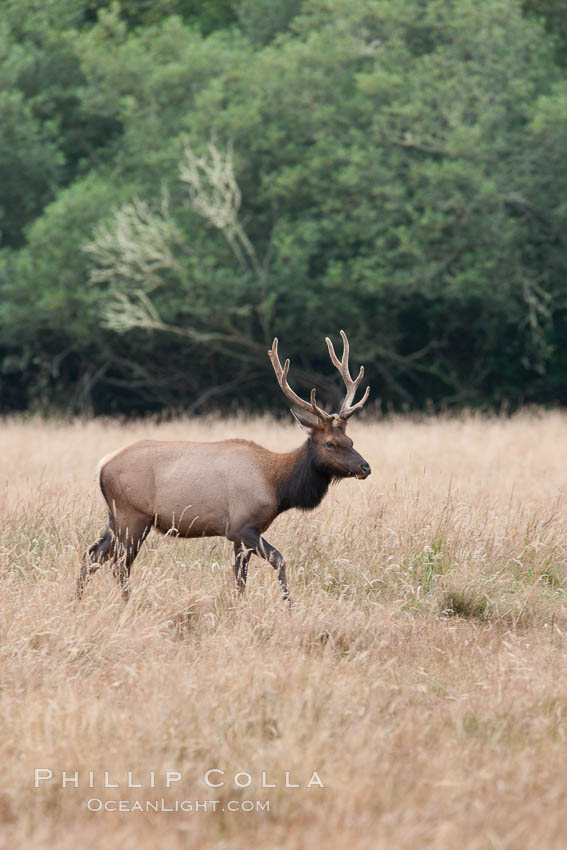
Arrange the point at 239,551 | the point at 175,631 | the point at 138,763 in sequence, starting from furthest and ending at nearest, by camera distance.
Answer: the point at 239,551 < the point at 175,631 < the point at 138,763

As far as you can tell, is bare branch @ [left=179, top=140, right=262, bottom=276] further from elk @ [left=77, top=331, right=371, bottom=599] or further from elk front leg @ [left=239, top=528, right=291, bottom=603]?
elk front leg @ [left=239, top=528, right=291, bottom=603]

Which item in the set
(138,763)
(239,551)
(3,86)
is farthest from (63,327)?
(138,763)

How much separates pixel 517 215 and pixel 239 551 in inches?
633

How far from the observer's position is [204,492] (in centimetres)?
658

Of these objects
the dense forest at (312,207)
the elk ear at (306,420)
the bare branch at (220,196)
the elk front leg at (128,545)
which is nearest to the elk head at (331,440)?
the elk ear at (306,420)

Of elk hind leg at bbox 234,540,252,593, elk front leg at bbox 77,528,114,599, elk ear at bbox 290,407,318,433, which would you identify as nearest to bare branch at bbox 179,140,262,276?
elk ear at bbox 290,407,318,433

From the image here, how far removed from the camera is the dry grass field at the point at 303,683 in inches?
143

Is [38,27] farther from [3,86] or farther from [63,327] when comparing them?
[63,327]

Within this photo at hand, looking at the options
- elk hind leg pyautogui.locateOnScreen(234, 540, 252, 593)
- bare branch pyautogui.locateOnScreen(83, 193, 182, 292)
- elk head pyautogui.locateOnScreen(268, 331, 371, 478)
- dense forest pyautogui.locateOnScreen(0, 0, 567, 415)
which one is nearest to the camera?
elk hind leg pyautogui.locateOnScreen(234, 540, 252, 593)

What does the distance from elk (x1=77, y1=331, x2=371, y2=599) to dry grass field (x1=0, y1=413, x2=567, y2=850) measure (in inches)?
8.8

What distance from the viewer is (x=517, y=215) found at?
70.0 feet

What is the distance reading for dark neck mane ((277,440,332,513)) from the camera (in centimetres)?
679

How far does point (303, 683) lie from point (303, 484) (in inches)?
85.5

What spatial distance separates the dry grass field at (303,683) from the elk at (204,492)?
0.22 m
